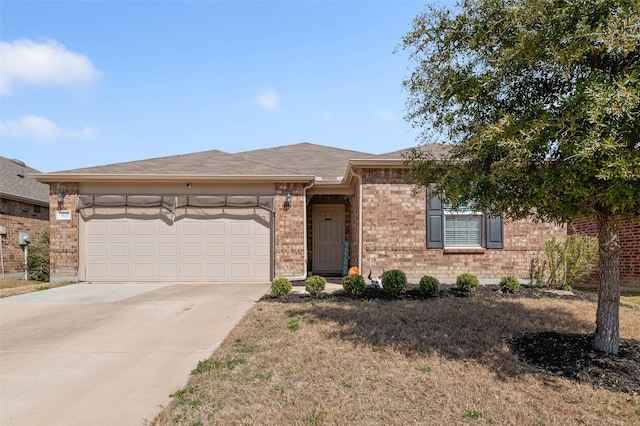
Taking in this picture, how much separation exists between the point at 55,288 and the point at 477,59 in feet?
35.0

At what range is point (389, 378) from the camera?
3.61 meters

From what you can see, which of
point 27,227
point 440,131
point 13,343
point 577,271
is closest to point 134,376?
point 13,343

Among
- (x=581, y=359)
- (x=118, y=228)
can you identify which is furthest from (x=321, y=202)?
(x=581, y=359)

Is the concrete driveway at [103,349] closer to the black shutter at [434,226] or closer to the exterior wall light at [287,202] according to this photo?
the exterior wall light at [287,202]

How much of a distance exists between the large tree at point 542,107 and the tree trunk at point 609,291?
11mm

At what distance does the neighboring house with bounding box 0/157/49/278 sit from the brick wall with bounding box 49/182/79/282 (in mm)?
3798

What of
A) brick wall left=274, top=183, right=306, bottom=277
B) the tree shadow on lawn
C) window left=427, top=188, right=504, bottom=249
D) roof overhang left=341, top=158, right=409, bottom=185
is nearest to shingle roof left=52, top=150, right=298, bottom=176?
brick wall left=274, top=183, right=306, bottom=277

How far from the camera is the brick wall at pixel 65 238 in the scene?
1020 centimetres

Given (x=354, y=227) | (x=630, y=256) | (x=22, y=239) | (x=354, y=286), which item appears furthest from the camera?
(x=22, y=239)

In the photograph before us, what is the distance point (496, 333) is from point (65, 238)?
10796 millimetres

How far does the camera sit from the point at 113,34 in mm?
8195

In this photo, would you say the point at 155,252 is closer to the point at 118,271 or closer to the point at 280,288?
the point at 118,271

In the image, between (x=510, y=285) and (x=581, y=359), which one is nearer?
(x=581, y=359)

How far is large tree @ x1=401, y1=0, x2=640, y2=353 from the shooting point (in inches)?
115
